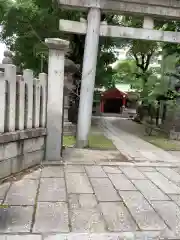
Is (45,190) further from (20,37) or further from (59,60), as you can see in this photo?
(20,37)

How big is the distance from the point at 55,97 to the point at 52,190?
86.7 inches

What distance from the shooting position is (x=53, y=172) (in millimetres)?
5113

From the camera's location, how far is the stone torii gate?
7.89m

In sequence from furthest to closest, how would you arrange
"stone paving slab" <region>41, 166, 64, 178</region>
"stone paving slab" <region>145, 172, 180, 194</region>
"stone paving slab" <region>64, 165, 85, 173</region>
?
1. "stone paving slab" <region>64, 165, 85, 173</region>
2. "stone paving slab" <region>41, 166, 64, 178</region>
3. "stone paving slab" <region>145, 172, 180, 194</region>

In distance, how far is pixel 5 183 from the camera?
4344 mm

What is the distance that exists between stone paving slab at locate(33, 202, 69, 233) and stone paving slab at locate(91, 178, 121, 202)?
0.63 m

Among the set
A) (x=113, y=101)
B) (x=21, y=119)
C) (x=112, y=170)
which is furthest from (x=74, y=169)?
(x=113, y=101)

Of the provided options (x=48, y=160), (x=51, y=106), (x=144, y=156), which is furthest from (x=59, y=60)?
(x=144, y=156)

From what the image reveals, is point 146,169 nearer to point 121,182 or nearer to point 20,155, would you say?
point 121,182

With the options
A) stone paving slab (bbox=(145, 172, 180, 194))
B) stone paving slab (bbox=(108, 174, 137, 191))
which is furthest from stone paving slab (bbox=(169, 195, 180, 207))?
stone paving slab (bbox=(108, 174, 137, 191))

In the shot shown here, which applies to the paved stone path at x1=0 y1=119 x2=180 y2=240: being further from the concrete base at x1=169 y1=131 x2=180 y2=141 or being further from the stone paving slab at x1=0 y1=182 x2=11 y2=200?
the concrete base at x1=169 y1=131 x2=180 y2=141

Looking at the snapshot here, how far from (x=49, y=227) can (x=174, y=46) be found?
10881mm

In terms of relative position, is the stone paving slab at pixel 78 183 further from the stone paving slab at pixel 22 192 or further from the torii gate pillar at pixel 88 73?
the torii gate pillar at pixel 88 73

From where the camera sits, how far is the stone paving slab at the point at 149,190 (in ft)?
13.3
